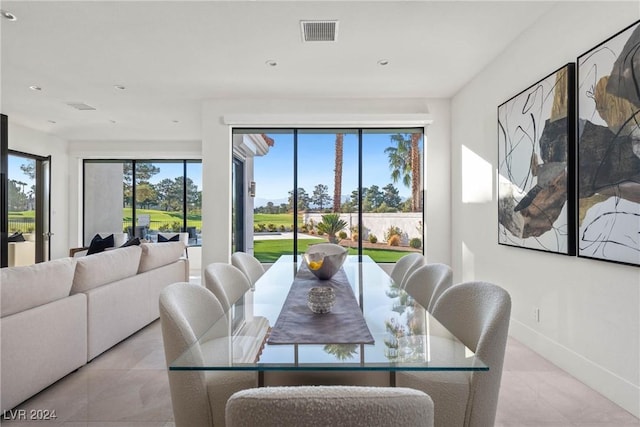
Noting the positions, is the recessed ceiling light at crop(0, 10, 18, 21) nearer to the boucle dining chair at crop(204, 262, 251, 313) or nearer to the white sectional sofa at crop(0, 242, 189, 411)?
the white sectional sofa at crop(0, 242, 189, 411)

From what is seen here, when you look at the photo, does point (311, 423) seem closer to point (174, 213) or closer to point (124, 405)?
point (124, 405)

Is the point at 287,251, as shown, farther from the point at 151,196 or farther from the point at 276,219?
the point at 151,196

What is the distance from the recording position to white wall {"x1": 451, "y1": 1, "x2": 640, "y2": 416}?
2283mm

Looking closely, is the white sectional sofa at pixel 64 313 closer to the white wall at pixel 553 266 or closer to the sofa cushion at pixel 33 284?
the sofa cushion at pixel 33 284

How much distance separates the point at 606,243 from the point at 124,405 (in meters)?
3.08

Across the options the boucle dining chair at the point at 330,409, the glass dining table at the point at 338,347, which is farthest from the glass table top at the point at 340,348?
the boucle dining chair at the point at 330,409

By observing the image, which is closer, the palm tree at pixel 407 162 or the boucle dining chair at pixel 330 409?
the boucle dining chair at pixel 330 409

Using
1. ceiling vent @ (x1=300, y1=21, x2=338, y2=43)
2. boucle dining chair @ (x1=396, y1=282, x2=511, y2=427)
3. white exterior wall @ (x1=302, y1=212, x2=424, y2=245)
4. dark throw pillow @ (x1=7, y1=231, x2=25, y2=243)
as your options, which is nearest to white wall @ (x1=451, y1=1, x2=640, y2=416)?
white exterior wall @ (x1=302, y1=212, x2=424, y2=245)

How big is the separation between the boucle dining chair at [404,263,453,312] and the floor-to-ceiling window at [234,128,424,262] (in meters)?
3.20

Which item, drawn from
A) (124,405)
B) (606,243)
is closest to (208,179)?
(124,405)

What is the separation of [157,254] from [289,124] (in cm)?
251

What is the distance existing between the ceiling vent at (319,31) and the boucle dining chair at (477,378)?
2610 mm

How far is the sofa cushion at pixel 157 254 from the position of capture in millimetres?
3811

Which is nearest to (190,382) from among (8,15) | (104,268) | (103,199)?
(104,268)
